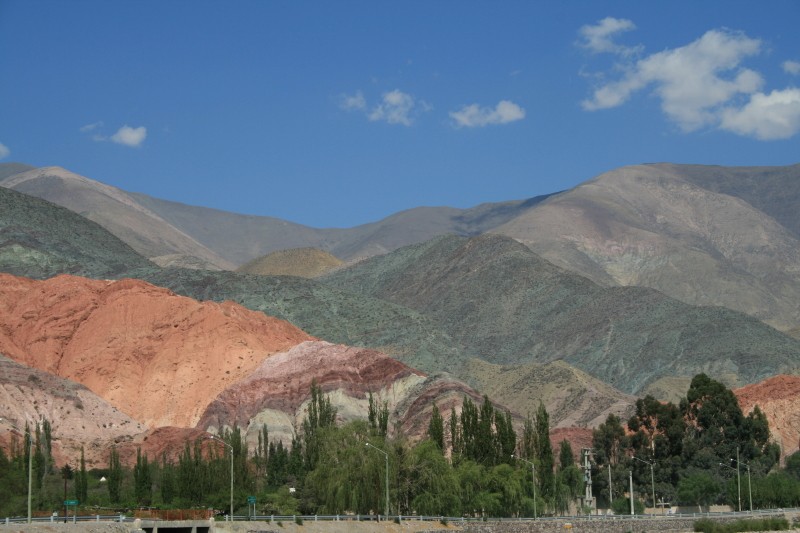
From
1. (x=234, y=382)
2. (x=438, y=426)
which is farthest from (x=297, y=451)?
(x=234, y=382)

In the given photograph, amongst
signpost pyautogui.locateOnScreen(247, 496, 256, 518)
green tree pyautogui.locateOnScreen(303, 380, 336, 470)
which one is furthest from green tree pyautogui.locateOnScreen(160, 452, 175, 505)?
green tree pyautogui.locateOnScreen(303, 380, 336, 470)

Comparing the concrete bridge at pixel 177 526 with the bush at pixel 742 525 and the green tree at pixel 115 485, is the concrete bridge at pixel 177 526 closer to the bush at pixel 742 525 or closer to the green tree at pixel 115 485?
the green tree at pixel 115 485

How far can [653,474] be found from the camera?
13788 cm

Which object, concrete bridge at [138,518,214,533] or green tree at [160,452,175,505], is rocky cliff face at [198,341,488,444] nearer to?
Result: green tree at [160,452,175,505]

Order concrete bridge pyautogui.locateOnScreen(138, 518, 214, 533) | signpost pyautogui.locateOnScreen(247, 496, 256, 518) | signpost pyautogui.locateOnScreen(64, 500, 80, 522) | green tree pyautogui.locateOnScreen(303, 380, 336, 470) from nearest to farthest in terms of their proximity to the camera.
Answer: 1. concrete bridge pyautogui.locateOnScreen(138, 518, 214, 533)
2. signpost pyautogui.locateOnScreen(64, 500, 80, 522)
3. signpost pyautogui.locateOnScreen(247, 496, 256, 518)
4. green tree pyautogui.locateOnScreen(303, 380, 336, 470)

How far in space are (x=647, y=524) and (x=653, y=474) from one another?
29.2 meters

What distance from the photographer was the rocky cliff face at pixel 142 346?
180250 mm

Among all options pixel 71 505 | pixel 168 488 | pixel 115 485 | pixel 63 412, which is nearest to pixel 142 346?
pixel 63 412

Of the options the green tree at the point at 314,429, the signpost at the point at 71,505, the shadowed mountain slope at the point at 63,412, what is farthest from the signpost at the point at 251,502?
the shadowed mountain slope at the point at 63,412

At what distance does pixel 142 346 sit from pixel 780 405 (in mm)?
84920

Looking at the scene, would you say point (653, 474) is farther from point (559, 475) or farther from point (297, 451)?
point (297, 451)

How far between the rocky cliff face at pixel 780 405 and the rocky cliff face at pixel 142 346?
62984 mm

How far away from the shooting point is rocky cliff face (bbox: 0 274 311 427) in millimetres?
180250

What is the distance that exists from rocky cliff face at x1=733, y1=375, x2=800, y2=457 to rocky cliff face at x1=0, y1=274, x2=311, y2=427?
62984 mm
